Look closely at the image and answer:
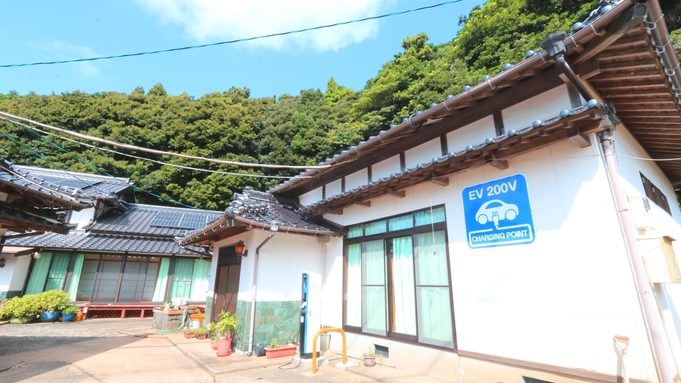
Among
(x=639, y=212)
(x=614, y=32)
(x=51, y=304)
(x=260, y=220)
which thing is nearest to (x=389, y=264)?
(x=260, y=220)

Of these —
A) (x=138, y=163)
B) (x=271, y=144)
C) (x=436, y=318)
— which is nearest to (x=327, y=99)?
(x=271, y=144)

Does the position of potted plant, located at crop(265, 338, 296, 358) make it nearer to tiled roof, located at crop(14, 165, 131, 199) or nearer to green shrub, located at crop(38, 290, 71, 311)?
green shrub, located at crop(38, 290, 71, 311)

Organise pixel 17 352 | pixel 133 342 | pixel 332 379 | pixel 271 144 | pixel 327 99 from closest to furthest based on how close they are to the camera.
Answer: pixel 332 379 → pixel 17 352 → pixel 133 342 → pixel 271 144 → pixel 327 99

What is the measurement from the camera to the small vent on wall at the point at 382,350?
578 cm

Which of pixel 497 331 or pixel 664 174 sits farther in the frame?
pixel 664 174

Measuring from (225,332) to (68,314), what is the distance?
376 inches

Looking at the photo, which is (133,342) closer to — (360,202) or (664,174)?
(360,202)

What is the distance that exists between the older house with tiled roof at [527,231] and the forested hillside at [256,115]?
42.5 ft

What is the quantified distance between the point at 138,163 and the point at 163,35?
78.0ft

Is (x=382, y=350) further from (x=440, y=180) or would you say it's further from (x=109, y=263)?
(x=109, y=263)

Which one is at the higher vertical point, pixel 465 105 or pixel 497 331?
pixel 465 105

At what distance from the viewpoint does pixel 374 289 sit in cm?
639

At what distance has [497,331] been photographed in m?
4.27

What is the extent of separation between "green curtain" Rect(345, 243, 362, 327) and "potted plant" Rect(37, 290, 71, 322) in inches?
481
